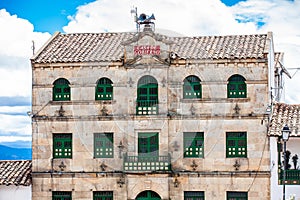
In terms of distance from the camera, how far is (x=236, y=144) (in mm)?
36719

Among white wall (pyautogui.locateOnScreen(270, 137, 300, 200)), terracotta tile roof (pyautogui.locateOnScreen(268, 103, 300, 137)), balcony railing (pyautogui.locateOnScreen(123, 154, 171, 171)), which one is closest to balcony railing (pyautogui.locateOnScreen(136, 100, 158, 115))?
balcony railing (pyautogui.locateOnScreen(123, 154, 171, 171))

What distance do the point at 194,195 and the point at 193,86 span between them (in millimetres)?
5874

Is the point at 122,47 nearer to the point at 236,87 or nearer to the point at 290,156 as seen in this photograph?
the point at 236,87

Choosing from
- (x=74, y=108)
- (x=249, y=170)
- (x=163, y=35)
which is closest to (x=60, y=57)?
(x=74, y=108)

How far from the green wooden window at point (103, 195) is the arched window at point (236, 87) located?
27.5 ft

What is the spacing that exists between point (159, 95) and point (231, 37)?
5.65m

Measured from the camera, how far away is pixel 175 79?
122 feet

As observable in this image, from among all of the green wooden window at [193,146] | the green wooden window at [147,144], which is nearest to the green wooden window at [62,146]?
the green wooden window at [147,144]

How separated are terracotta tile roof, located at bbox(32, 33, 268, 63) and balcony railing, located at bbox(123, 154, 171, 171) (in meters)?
5.54

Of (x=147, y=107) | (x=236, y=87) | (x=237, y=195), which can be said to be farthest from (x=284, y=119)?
(x=147, y=107)

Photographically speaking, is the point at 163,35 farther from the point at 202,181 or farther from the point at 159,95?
the point at 202,181

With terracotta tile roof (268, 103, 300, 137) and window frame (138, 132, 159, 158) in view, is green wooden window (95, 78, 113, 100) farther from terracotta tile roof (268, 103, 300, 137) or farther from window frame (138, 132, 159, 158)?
terracotta tile roof (268, 103, 300, 137)

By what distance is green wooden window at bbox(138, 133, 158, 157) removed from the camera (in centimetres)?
3716

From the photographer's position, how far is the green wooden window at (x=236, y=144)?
36.7m
